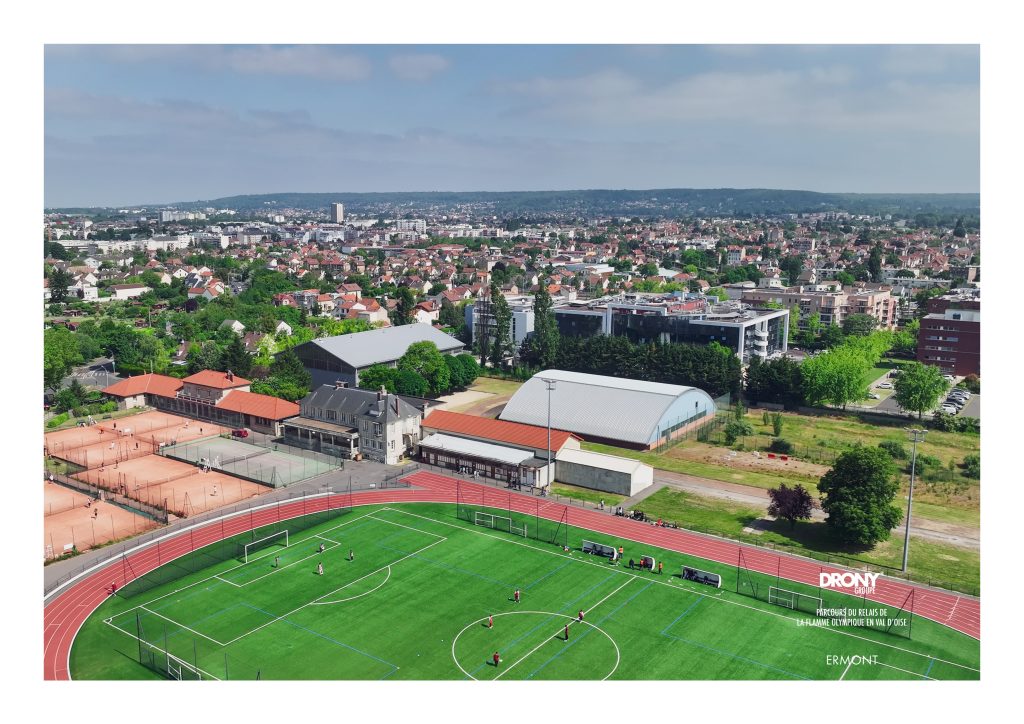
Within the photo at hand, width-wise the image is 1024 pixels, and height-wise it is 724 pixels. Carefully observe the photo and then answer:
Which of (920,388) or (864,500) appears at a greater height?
(920,388)

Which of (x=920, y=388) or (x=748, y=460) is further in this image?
(x=920, y=388)

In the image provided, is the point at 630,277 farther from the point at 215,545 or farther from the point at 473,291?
the point at 215,545

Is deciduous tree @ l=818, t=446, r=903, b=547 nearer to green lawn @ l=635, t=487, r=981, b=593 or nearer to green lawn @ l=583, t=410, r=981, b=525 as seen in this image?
green lawn @ l=635, t=487, r=981, b=593

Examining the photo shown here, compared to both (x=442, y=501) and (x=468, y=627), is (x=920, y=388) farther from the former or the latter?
(x=468, y=627)

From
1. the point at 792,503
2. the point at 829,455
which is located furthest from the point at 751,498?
the point at 829,455

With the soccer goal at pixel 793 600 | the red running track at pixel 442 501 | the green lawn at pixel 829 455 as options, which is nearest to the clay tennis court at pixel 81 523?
the red running track at pixel 442 501

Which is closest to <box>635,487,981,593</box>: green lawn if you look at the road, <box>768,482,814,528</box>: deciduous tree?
the road
